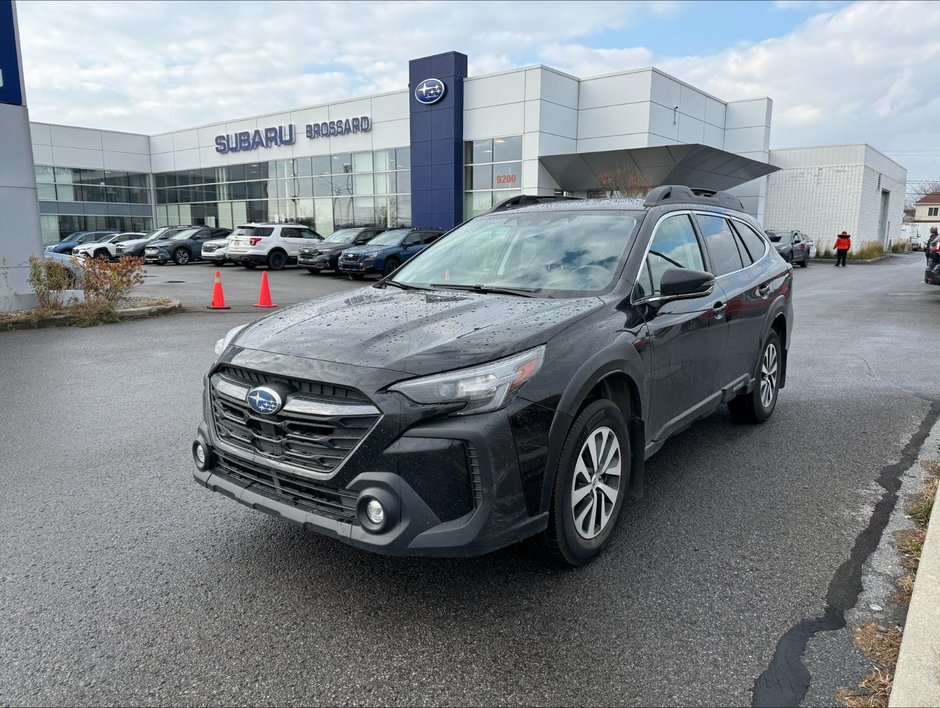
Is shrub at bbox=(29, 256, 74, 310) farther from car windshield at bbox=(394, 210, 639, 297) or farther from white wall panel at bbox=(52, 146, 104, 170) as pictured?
white wall panel at bbox=(52, 146, 104, 170)

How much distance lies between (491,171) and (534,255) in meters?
26.7

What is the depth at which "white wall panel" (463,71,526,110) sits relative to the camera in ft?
91.9

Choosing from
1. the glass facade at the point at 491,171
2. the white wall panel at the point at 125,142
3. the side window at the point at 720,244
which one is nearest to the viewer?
the side window at the point at 720,244

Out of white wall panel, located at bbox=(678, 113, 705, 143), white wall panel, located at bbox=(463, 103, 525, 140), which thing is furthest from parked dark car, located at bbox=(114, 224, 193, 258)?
white wall panel, located at bbox=(678, 113, 705, 143)

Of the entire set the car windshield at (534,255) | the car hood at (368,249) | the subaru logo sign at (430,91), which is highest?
the subaru logo sign at (430,91)

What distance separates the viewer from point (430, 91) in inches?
1192

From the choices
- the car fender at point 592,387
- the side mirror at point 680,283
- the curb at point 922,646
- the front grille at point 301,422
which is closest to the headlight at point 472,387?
the front grille at point 301,422

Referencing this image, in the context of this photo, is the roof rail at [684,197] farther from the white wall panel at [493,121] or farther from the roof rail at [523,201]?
the white wall panel at [493,121]

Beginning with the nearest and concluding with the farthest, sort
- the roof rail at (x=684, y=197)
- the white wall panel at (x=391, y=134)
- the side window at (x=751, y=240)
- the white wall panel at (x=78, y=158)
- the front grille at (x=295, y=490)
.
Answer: the front grille at (x=295, y=490) → the roof rail at (x=684, y=197) → the side window at (x=751, y=240) → the white wall panel at (x=391, y=134) → the white wall panel at (x=78, y=158)

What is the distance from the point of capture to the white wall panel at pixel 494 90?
91.9 feet

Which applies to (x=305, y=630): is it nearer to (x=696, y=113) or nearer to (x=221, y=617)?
(x=221, y=617)

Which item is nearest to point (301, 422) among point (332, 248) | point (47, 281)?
point (47, 281)

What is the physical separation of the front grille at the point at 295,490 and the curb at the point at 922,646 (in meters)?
2.08

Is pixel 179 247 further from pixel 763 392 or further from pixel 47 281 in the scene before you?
pixel 763 392
